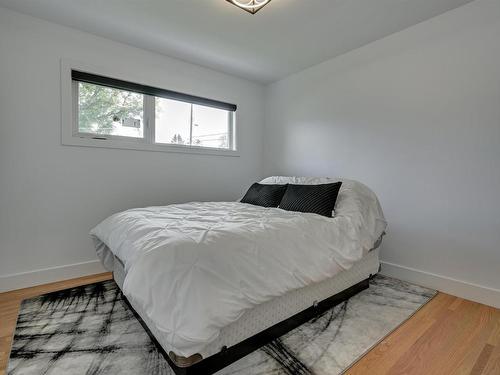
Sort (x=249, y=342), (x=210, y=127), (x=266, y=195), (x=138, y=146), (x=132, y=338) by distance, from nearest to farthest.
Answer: (x=249, y=342) < (x=132, y=338) < (x=266, y=195) < (x=138, y=146) < (x=210, y=127)

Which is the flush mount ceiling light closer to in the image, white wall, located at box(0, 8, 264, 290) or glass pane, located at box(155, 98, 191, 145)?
white wall, located at box(0, 8, 264, 290)

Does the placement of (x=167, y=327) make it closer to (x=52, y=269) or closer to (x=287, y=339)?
(x=287, y=339)

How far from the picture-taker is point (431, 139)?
94.8 inches

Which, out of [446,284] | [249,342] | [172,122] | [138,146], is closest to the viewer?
[249,342]

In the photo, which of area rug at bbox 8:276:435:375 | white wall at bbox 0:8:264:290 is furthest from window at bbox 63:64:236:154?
area rug at bbox 8:276:435:375

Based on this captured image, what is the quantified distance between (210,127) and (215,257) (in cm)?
271

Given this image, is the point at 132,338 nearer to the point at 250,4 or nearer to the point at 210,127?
the point at 250,4

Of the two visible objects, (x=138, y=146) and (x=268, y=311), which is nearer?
(x=268, y=311)

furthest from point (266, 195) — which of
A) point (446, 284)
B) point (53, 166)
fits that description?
point (53, 166)

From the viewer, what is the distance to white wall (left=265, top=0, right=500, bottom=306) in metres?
2.11

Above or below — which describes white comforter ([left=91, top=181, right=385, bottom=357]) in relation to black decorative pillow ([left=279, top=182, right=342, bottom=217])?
below

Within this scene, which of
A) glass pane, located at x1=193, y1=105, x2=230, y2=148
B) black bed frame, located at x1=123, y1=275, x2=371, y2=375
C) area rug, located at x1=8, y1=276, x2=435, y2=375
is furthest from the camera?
glass pane, located at x1=193, y1=105, x2=230, y2=148

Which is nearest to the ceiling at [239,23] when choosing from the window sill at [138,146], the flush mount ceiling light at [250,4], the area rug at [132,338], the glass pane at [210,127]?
the flush mount ceiling light at [250,4]

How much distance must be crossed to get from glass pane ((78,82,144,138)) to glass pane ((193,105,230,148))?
2.38ft
